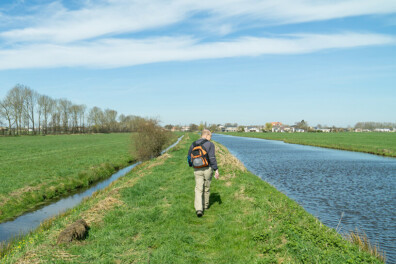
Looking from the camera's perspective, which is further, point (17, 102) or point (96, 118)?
point (96, 118)

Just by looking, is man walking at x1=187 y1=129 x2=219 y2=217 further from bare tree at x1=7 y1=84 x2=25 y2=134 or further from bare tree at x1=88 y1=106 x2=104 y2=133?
bare tree at x1=88 y1=106 x2=104 y2=133

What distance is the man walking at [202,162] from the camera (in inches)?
355

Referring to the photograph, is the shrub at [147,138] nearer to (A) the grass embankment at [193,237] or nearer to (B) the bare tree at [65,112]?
(A) the grass embankment at [193,237]

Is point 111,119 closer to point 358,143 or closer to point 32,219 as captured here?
point 358,143

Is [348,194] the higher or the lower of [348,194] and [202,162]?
the lower

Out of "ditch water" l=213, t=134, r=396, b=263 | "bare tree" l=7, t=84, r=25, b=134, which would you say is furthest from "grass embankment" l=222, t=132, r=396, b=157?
"bare tree" l=7, t=84, r=25, b=134

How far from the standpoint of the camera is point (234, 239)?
289 inches

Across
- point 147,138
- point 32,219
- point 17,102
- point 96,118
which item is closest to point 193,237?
point 32,219

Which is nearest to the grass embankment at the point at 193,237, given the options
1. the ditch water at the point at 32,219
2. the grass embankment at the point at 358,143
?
the ditch water at the point at 32,219

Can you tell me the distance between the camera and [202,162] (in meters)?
9.02

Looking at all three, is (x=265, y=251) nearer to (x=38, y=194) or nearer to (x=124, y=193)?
(x=124, y=193)

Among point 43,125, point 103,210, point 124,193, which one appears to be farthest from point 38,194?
point 43,125

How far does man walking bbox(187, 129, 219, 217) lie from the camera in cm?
902

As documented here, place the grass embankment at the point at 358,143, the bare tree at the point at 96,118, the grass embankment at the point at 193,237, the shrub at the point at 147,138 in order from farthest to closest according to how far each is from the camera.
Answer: the bare tree at the point at 96,118
the grass embankment at the point at 358,143
the shrub at the point at 147,138
the grass embankment at the point at 193,237
